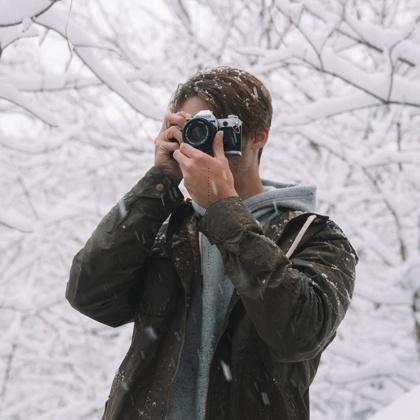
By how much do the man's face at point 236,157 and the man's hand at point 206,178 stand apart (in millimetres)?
103

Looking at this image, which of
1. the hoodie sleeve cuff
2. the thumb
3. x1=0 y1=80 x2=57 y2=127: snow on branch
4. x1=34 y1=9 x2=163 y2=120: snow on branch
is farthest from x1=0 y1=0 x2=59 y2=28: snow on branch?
the hoodie sleeve cuff

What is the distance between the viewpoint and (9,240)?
18.3 feet

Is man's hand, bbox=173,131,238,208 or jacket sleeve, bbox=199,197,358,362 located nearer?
jacket sleeve, bbox=199,197,358,362

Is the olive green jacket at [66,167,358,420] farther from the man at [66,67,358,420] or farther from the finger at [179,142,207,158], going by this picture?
the finger at [179,142,207,158]

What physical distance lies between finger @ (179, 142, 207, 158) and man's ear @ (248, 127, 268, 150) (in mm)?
181

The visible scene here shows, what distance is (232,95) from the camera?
1.23 meters

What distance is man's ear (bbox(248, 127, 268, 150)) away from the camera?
4.18 feet

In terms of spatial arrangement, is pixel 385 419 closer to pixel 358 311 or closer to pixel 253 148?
pixel 253 148

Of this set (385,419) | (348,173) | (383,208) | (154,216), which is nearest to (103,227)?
(154,216)

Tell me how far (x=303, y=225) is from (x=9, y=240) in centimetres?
499

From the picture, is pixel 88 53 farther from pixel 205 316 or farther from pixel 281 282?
pixel 281 282

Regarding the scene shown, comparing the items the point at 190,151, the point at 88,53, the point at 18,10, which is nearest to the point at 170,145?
the point at 190,151

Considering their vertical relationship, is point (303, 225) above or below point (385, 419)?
above

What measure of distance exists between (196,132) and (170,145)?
0.09m
